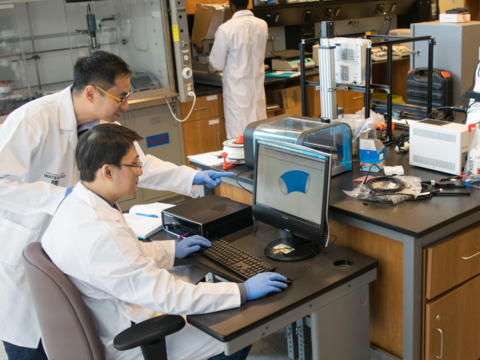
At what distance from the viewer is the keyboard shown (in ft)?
5.48

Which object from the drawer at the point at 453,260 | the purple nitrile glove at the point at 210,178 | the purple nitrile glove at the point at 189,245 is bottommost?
the drawer at the point at 453,260

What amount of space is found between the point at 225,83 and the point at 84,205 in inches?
116

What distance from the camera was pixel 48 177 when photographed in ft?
6.38

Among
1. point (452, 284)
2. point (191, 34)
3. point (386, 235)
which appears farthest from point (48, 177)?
point (191, 34)

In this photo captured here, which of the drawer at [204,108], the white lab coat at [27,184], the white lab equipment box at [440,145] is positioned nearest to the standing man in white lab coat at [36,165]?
the white lab coat at [27,184]

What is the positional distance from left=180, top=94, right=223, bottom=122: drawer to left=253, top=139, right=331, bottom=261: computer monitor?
234cm

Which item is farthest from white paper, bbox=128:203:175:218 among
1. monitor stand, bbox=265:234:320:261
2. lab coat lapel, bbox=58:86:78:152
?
monitor stand, bbox=265:234:320:261

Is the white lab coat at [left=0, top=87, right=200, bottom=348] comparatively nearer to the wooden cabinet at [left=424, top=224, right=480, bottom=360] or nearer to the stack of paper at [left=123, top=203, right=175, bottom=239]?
the stack of paper at [left=123, top=203, right=175, bottom=239]

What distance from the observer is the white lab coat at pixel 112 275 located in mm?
1435

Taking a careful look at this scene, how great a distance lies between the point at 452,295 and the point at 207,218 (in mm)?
939

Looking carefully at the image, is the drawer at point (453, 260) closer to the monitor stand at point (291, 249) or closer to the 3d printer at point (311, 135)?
the monitor stand at point (291, 249)

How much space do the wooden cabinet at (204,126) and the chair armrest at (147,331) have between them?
2.83 m

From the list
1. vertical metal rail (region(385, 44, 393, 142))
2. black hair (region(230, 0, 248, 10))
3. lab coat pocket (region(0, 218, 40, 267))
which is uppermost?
black hair (region(230, 0, 248, 10))

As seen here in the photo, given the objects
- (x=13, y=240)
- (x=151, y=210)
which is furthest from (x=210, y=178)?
(x=13, y=240)
